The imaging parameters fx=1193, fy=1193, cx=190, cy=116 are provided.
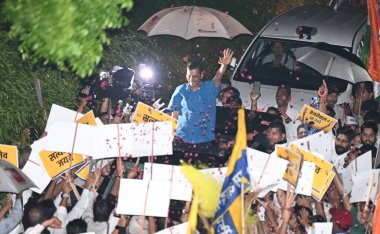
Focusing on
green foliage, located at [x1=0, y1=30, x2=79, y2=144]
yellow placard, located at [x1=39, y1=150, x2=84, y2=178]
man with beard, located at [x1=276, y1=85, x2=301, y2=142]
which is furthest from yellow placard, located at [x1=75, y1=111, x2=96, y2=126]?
man with beard, located at [x1=276, y1=85, x2=301, y2=142]

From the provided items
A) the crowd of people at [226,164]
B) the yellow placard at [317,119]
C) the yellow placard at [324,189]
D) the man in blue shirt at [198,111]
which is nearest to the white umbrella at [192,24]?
the crowd of people at [226,164]

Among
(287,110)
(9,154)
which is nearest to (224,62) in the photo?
(287,110)

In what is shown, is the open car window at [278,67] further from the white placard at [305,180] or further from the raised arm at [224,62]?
the white placard at [305,180]

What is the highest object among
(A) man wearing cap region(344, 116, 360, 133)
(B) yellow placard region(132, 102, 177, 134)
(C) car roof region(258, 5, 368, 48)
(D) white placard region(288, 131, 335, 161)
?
(C) car roof region(258, 5, 368, 48)

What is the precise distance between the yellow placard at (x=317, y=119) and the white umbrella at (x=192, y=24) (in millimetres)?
3655

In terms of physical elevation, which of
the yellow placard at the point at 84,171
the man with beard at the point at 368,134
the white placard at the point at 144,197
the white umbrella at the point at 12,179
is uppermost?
the man with beard at the point at 368,134

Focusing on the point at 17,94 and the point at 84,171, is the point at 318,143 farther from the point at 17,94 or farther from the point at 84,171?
the point at 17,94

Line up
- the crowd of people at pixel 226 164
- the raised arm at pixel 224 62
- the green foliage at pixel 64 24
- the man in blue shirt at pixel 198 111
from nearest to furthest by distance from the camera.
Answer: the green foliage at pixel 64 24
the crowd of people at pixel 226 164
the raised arm at pixel 224 62
the man in blue shirt at pixel 198 111

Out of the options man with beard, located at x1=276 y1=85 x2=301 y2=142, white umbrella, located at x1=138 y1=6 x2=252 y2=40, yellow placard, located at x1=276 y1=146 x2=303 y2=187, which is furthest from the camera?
white umbrella, located at x1=138 y1=6 x2=252 y2=40

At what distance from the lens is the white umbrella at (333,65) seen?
15336 millimetres

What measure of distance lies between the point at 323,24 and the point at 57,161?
17.7 feet

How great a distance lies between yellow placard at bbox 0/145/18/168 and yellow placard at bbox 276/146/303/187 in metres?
2.64

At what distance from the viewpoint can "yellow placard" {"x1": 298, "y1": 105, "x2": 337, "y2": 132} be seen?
13734mm

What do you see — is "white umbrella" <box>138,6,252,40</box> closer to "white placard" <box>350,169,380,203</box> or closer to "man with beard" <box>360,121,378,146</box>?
"man with beard" <box>360,121,378,146</box>
